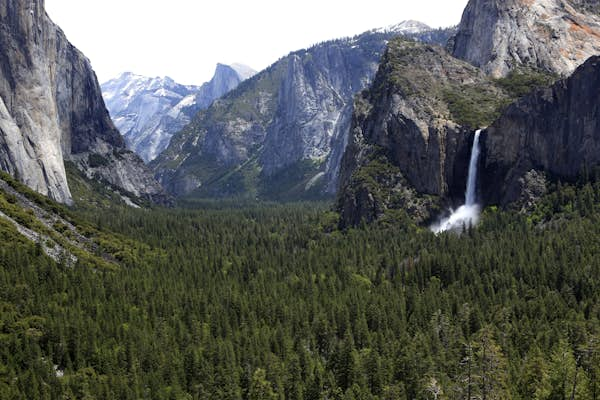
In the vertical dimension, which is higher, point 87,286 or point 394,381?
point 87,286

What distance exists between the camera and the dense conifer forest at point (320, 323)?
104375mm

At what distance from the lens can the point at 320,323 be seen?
13688cm

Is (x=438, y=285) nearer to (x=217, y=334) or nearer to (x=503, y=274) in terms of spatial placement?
(x=503, y=274)

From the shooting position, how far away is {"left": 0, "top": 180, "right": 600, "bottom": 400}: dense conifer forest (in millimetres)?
104375

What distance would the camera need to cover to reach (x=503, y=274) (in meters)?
152

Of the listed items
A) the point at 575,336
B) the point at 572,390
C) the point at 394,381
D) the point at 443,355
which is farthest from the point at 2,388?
the point at 575,336

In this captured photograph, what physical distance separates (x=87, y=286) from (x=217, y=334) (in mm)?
32480

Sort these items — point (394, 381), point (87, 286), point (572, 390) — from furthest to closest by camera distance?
point (87, 286)
point (394, 381)
point (572, 390)

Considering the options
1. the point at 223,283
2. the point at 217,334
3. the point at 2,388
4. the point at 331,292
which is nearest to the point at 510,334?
the point at 331,292

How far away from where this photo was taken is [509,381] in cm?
9919

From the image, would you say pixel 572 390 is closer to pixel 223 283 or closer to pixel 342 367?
pixel 342 367

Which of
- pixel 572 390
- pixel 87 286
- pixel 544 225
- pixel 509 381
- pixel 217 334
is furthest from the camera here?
pixel 544 225

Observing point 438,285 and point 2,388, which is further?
point 438,285

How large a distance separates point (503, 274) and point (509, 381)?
184ft
